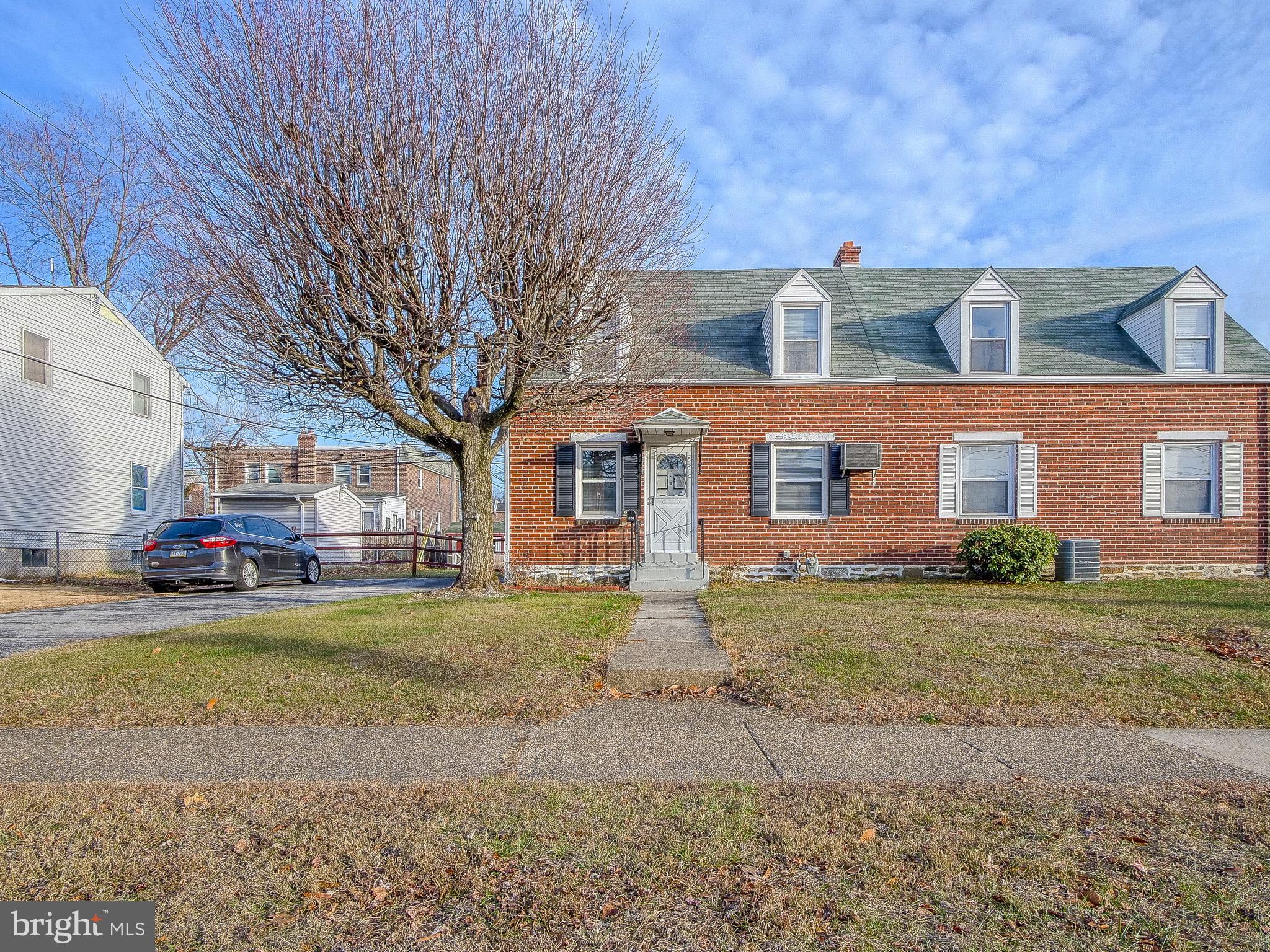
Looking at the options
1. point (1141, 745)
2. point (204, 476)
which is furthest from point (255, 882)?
point (204, 476)

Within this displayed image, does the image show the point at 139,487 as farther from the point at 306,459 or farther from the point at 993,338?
the point at 993,338

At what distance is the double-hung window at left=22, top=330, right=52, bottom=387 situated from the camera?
17656mm

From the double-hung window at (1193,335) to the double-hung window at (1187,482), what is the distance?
1550 mm

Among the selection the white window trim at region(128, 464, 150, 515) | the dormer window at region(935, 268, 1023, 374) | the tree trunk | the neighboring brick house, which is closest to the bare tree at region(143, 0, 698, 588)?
the tree trunk

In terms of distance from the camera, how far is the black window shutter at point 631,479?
46.5 feet

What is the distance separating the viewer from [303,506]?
96.3 ft

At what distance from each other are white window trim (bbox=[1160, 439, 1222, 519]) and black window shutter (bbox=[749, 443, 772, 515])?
7.36m

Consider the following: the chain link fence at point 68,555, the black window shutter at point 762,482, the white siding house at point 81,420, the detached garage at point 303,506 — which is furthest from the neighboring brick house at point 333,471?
the black window shutter at point 762,482

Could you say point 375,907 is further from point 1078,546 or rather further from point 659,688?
point 1078,546

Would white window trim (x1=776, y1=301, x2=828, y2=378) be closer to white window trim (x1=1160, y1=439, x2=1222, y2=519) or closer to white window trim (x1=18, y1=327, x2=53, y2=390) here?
white window trim (x1=1160, y1=439, x2=1222, y2=519)

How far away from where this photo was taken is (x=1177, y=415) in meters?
14.1

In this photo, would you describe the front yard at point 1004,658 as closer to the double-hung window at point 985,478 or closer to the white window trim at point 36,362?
the double-hung window at point 985,478

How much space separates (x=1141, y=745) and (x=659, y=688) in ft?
10.7

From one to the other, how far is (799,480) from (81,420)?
17.9 metres
